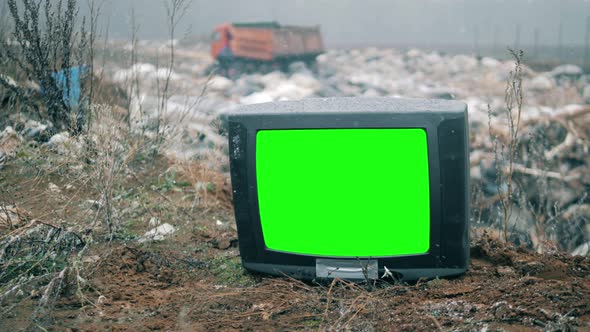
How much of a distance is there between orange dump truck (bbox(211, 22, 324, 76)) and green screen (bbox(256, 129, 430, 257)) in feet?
33.7

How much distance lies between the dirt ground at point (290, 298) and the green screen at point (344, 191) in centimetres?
14

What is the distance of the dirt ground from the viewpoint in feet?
5.56

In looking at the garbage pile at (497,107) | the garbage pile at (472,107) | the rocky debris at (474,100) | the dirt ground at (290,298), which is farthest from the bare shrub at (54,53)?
the dirt ground at (290,298)

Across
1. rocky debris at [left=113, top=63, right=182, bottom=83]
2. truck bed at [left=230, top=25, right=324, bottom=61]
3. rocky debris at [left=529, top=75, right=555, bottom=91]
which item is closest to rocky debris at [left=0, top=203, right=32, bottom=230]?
rocky debris at [left=113, top=63, right=182, bottom=83]

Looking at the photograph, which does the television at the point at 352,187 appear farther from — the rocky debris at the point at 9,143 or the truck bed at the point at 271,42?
the truck bed at the point at 271,42

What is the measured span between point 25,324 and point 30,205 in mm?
1033

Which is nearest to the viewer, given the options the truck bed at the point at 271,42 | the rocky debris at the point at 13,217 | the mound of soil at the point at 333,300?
the mound of soil at the point at 333,300

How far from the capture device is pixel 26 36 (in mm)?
3117

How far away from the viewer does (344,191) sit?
1.97 m

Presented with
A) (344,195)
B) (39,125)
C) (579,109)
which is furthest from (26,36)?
(579,109)

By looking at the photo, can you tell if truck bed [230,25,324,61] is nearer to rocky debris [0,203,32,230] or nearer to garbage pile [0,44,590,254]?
garbage pile [0,44,590,254]

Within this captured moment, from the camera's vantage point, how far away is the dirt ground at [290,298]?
1.69 meters

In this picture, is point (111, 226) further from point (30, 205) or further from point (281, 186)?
point (281, 186)

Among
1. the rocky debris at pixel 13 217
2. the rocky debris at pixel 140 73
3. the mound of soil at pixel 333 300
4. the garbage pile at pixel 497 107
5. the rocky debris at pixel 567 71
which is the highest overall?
the rocky debris at pixel 140 73
